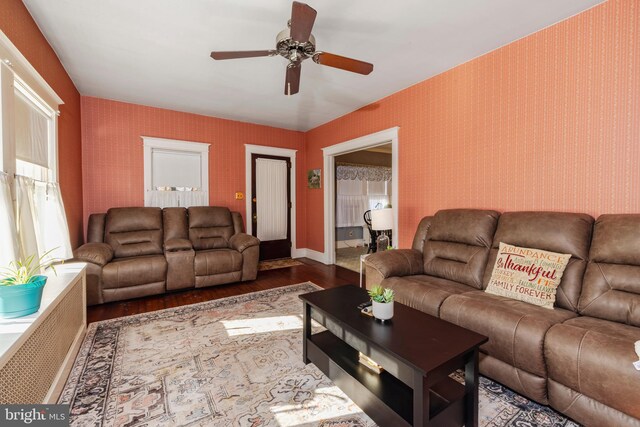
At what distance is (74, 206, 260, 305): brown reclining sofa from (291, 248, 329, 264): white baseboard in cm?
160

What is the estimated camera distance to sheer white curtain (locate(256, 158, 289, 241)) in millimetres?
5480

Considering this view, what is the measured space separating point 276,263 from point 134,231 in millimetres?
2359

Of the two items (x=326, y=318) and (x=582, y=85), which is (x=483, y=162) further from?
(x=326, y=318)

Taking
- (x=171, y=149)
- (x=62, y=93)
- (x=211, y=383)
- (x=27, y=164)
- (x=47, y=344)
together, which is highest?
(x=62, y=93)

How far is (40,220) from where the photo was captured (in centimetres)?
236

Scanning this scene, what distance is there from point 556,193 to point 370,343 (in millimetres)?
2146

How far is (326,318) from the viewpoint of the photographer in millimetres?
1925

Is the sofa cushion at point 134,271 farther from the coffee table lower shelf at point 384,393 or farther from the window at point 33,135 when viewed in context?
the coffee table lower shelf at point 384,393

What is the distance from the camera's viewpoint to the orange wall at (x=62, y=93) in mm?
1999

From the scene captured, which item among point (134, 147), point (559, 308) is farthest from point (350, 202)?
point (559, 308)

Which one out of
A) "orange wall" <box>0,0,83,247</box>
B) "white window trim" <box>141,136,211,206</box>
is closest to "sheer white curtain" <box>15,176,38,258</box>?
"orange wall" <box>0,0,83,247</box>

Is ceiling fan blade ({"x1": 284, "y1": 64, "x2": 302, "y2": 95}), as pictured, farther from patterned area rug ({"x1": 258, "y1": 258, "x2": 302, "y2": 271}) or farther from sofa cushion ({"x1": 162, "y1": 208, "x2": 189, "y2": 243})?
patterned area rug ({"x1": 258, "y1": 258, "x2": 302, "y2": 271})

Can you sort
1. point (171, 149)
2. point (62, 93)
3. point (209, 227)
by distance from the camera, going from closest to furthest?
point (62, 93) → point (209, 227) → point (171, 149)

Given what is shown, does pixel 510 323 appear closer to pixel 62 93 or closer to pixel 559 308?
pixel 559 308
